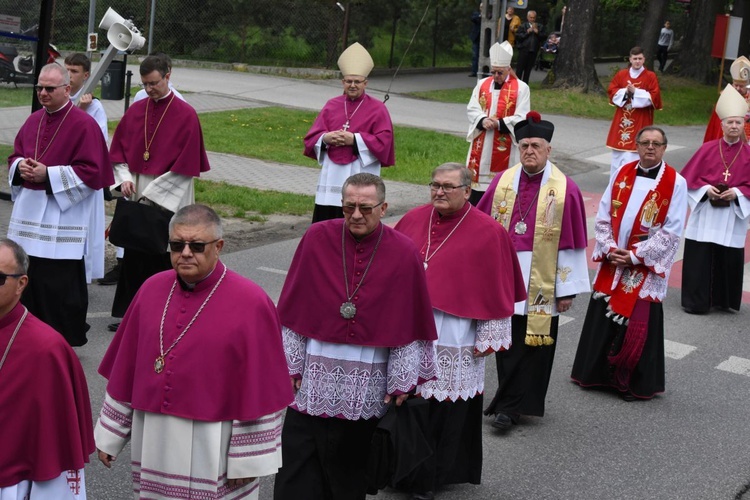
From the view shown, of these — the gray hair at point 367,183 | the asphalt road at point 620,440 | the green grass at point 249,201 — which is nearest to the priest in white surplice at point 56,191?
the asphalt road at point 620,440

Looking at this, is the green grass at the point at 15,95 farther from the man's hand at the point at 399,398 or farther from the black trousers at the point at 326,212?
the man's hand at the point at 399,398

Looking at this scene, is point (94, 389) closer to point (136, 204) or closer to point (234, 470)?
point (136, 204)

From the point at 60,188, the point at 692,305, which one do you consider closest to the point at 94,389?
the point at 60,188

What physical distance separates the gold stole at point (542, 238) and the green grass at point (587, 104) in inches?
758

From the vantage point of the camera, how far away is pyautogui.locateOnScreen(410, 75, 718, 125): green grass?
2781 centimetres

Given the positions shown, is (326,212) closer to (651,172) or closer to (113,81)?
(113,81)

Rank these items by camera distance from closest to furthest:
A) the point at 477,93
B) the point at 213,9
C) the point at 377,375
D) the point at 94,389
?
1. the point at 377,375
2. the point at 94,389
3. the point at 477,93
4. the point at 213,9

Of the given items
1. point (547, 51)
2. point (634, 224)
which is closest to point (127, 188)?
point (634, 224)

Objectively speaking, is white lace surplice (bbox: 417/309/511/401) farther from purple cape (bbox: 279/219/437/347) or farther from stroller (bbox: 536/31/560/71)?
stroller (bbox: 536/31/560/71)

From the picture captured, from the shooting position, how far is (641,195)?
8.75m

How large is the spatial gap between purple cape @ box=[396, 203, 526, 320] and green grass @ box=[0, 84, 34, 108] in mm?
8471

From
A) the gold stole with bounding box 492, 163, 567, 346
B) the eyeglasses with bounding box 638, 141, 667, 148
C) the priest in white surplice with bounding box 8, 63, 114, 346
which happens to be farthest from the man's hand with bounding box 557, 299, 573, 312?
the priest in white surplice with bounding box 8, 63, 114, 346

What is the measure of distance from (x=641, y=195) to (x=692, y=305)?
336 centimetres

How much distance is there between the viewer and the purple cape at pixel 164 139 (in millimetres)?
9531
